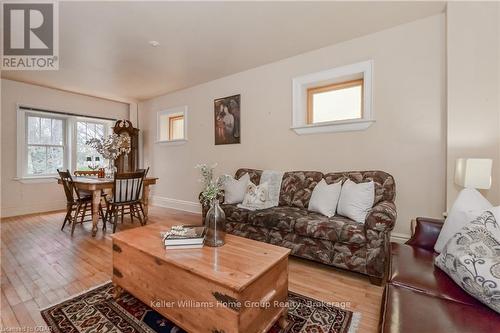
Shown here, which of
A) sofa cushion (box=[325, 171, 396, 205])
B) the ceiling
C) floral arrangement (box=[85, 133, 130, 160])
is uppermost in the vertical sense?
the ceiling

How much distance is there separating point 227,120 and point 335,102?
A: 5.76ft

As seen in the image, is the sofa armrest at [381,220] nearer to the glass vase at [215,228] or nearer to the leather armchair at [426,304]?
the leather armchair at [426,304]

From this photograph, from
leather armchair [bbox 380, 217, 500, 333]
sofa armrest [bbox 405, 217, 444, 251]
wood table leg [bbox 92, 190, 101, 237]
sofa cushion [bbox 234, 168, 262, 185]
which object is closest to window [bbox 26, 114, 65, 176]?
wood table leg [bbox 92, 190, 101, 237]

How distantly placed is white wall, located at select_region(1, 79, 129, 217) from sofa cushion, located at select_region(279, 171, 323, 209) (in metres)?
4.65

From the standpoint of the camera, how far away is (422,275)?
4.19 feet

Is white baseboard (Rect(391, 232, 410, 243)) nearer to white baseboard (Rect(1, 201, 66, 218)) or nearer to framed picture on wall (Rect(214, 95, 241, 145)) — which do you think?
framed picture on wall (Rect(214, 95, 241, 145))

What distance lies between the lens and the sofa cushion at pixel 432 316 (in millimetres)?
882

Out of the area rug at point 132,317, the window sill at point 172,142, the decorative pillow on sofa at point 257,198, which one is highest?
the window sill at point 172,142

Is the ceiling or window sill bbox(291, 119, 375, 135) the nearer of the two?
the ceiling

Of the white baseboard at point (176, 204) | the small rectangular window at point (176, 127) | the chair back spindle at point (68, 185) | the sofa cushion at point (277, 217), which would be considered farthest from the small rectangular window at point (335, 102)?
the chair back spindle at point (68, 185)

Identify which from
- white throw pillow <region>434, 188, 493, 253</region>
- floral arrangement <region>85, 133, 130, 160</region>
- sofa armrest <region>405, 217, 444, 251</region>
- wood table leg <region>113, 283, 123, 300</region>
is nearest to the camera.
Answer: white throw pillow <region>434, 188, 493, 253</region>

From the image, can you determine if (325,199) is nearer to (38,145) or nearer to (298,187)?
(298,187)

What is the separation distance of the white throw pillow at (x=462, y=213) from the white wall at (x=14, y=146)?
6.05 m

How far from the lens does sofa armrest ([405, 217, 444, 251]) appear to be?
1.67 m
